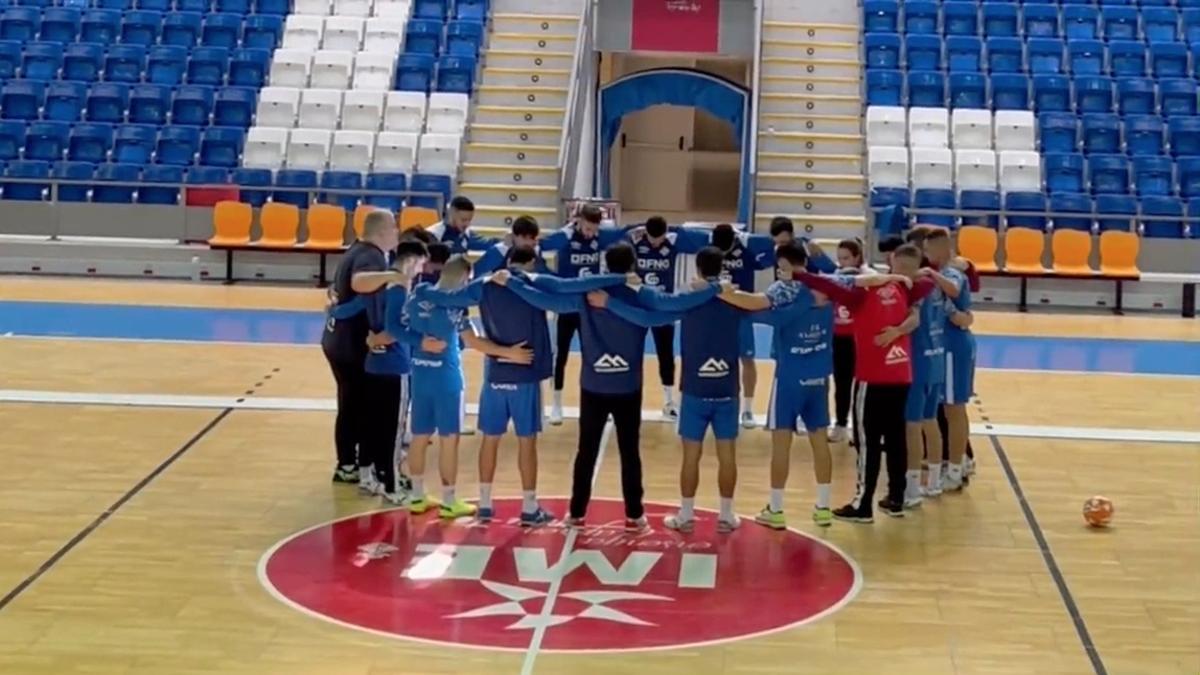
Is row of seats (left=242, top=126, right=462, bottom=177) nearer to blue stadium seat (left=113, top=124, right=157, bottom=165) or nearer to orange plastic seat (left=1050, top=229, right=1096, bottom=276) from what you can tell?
blue stadium seat (left=113, top=124, right=157, bottom=165)

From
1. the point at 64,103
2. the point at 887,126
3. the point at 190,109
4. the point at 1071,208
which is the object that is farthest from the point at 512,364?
the point at 64,103

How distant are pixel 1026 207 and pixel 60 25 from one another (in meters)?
14.7

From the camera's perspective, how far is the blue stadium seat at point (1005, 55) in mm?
21406

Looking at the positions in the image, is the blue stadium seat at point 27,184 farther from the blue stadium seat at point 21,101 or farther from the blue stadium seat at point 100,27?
the blue stadium seat at point 100,27

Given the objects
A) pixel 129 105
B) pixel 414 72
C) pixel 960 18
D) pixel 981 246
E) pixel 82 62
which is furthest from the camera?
pixel 960 18

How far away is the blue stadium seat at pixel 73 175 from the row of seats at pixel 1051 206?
10.8 metres

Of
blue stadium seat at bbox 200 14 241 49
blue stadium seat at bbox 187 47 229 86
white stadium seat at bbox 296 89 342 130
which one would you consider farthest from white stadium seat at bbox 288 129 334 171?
blue stadium seat at bbox 200 14 241 49

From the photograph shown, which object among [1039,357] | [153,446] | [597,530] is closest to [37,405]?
[153,446]

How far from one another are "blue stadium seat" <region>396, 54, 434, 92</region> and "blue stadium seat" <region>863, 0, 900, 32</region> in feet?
22.0

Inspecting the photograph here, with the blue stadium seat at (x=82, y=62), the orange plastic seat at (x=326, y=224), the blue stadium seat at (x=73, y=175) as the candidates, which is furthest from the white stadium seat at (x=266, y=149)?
the blue stadium seat at (x=82, y=62)

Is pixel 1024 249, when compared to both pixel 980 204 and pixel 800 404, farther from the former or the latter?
pixel 800 404

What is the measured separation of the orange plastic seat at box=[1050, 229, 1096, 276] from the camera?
1888 centimetres

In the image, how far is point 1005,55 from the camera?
2153 centimetres

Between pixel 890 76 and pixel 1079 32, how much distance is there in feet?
10.5
